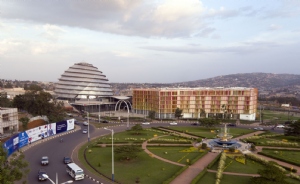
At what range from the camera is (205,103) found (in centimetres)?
9612

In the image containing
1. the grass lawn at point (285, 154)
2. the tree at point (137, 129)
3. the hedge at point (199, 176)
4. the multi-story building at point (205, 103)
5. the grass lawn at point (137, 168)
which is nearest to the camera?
the hedge at point (199, 176)

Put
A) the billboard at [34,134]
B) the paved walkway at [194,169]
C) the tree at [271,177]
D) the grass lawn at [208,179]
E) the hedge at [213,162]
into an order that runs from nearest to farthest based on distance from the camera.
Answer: the tree at [271,177], the grass lawn at [208,179], the paved walkway at [194,169], the hedge at [213,162], the billboard at [34,134]

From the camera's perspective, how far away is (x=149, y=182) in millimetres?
32156

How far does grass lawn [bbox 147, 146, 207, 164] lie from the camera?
42500mm

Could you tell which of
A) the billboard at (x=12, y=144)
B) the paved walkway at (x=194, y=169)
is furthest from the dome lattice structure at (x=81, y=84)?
the paved walkway at (x=194, y=169)

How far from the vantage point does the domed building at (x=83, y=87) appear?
123938 mm

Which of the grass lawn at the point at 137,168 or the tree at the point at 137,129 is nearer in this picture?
the grass lawn at the point at 137,168

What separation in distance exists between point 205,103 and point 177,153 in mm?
53547

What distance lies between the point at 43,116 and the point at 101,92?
59.1 m

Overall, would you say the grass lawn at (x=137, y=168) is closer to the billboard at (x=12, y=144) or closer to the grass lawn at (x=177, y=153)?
the grass lawn at (x=177, y=153)

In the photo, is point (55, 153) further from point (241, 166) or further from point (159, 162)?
point (241, 166)

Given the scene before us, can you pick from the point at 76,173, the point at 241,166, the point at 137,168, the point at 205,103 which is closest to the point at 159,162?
the point at 137,168

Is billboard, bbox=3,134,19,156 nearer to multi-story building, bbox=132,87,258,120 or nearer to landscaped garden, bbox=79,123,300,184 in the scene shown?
landscaped garden, bbox=79,123,300,184

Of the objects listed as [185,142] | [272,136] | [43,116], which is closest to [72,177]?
[185,142]
